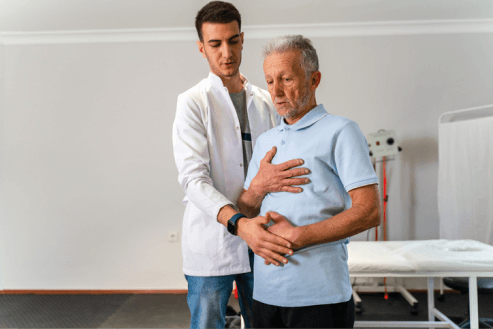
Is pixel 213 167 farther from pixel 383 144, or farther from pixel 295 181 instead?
pixel 383 144

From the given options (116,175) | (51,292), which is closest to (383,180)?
(116,175)

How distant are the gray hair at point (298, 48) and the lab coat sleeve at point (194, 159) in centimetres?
34

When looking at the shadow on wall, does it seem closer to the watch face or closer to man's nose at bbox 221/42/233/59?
man's nose at bbox 221/42/233/59

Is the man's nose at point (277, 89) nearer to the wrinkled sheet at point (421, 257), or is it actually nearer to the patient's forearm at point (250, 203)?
the patient's forearm at point (250, 203)

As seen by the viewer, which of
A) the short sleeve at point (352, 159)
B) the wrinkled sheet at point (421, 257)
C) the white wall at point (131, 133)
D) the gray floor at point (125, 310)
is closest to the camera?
the short sleeve at point (352, 159)

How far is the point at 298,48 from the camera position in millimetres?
1014

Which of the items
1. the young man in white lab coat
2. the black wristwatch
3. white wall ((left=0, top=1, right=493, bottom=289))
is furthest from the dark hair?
white wall ((left=0, top=1, right=493, bottom=289))

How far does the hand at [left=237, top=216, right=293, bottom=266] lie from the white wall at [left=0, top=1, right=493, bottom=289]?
10.6 ft

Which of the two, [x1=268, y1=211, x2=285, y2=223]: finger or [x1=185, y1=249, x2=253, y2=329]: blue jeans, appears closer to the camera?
[x1=268, y1=211, x2=285, y2=223]: finger

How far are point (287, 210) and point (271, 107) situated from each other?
0.54 metres

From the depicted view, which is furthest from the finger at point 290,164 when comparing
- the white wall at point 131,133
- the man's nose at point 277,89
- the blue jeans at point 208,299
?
the white wall at point 131,133

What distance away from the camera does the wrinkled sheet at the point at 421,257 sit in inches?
88.7

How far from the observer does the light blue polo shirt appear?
914 millimetres

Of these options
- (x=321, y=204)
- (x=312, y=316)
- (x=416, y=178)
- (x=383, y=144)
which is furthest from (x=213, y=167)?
(x=416, y=178)
